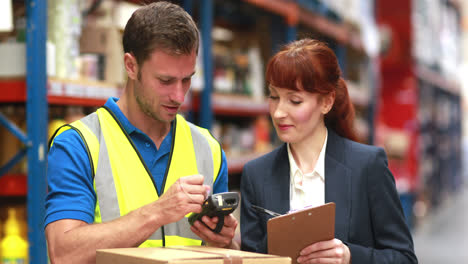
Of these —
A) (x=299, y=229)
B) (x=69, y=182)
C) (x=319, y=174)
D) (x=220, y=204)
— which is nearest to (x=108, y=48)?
(x=69, y=182)

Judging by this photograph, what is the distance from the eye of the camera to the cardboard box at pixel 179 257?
1.40 m

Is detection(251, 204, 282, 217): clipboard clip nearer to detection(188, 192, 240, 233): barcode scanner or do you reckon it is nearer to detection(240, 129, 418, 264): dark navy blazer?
detection(240, 129, 418, 264): dark navy blazer

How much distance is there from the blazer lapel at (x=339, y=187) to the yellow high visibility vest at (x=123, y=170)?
45 cm

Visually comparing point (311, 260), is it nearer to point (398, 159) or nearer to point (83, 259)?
point (83, 259)

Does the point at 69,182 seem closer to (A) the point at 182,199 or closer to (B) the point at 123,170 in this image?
(B) the point at 123,170

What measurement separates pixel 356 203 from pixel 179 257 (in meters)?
0.78

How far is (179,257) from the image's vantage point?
1.42m

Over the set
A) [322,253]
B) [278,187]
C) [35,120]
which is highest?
[35,120]

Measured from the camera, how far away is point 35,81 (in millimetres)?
2670

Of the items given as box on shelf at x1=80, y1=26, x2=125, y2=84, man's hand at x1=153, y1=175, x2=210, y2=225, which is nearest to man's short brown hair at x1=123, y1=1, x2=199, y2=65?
man's hand at x1=153, y1=175, x2=210, y2=225

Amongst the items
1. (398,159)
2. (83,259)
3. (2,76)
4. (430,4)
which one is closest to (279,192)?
(83,259)

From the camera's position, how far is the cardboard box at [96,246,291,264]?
1396mm

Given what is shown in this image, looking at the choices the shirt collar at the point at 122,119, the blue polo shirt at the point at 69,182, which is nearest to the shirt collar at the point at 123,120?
the shirt collar at the point at 122,119

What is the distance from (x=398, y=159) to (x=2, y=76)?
7.81 m
